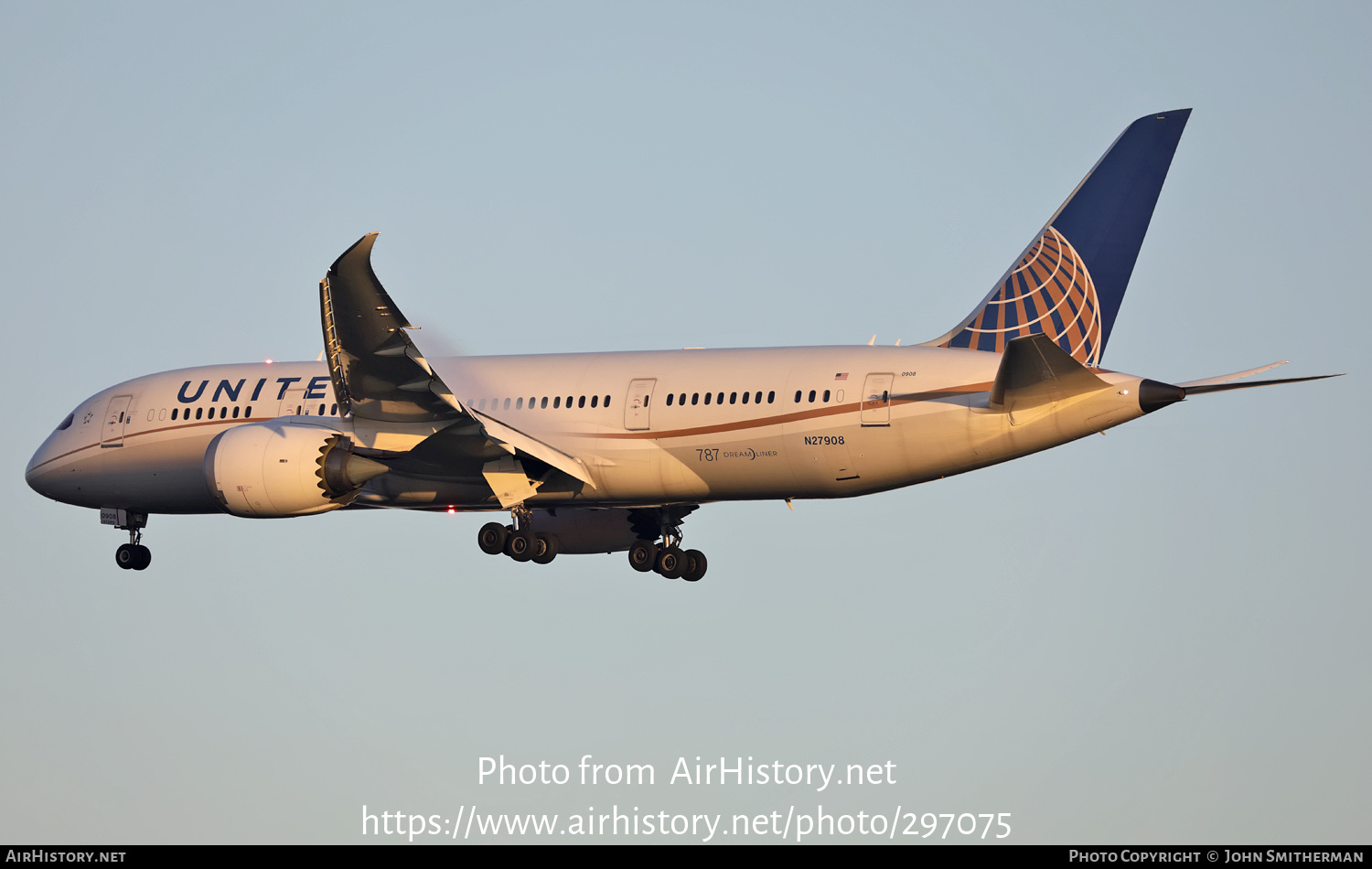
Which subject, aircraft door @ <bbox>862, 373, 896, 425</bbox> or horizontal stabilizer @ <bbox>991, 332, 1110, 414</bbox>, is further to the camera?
aircraft door @ <bbox>862, 373, 896, 425</bbox>

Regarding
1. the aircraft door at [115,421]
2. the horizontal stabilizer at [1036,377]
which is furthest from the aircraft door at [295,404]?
the horizontal stabilizer at [1036,377]

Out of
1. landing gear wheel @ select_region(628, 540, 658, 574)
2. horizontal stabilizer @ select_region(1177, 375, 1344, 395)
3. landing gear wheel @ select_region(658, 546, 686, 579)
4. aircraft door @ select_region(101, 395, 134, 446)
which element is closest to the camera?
horizontal stabilizer @ select_region(1177, 375, 1344, 395)

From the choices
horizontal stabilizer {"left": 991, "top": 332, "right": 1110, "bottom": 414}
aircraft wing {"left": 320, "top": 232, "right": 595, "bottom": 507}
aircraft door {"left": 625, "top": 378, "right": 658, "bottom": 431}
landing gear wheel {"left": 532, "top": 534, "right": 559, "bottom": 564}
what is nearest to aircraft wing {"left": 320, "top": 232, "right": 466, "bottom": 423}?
aircraft wing {"left": 320, "top": 232, "right": 595, "bottom": 507}

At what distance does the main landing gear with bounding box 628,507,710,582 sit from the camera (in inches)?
1273

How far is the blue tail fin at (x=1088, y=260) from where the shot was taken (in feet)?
94.0

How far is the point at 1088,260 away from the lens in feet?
95.3

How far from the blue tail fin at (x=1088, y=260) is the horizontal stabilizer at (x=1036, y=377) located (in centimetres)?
268

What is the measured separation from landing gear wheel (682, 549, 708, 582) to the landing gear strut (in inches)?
393

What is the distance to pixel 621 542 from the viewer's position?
33625mm

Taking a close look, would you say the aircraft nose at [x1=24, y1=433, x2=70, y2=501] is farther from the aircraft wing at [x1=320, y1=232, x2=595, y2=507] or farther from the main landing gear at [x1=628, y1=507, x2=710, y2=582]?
the main landing gear at [x1=628, y1=507, x2=710, y2=582]

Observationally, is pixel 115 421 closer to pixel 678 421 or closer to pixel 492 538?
pixel 492 538

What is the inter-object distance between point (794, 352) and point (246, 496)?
8637 mm

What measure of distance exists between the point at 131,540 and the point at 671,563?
10.2 meters

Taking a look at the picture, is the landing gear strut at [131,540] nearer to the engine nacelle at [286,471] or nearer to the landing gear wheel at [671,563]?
the engine nacelle at [286,471]
